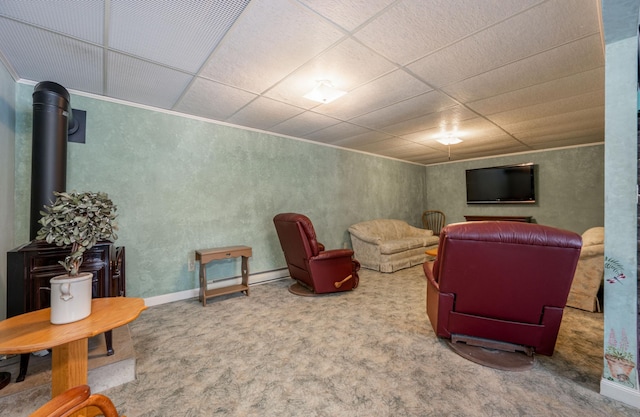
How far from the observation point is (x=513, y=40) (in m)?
1.93

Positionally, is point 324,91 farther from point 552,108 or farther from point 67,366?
point 552,108

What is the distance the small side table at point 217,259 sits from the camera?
10.5 feet

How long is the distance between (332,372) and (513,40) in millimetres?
2791

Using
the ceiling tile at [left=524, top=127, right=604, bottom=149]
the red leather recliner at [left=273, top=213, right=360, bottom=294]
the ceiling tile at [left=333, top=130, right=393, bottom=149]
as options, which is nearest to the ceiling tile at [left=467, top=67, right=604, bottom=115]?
the ceiling tile at [left=333, top=130, right=393, bottom=149]

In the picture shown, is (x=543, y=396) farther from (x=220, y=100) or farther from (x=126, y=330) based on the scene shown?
(x=220, y=100)

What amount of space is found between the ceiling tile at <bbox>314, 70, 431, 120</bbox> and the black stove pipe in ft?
8.35

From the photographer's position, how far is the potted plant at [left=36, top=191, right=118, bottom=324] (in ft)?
3.97

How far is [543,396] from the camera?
5.37 ft

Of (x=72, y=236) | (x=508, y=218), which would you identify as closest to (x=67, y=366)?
(x=72, y=236)

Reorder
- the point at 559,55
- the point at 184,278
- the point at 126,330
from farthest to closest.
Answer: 1. the point at 184,278
2. the point at 126,330
3. the point at 559,55

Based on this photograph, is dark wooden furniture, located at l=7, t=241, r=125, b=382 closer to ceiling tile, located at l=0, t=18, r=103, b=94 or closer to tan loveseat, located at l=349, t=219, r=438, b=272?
ceiling tile, located at l=0, t=18, r=103, b=94

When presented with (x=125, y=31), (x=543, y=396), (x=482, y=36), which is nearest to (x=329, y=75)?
(x=482, y=36)

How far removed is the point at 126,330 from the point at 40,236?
4.69 feet

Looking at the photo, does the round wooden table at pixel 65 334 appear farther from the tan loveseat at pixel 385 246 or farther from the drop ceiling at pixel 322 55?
the tan loveseat at pixel 385 246
